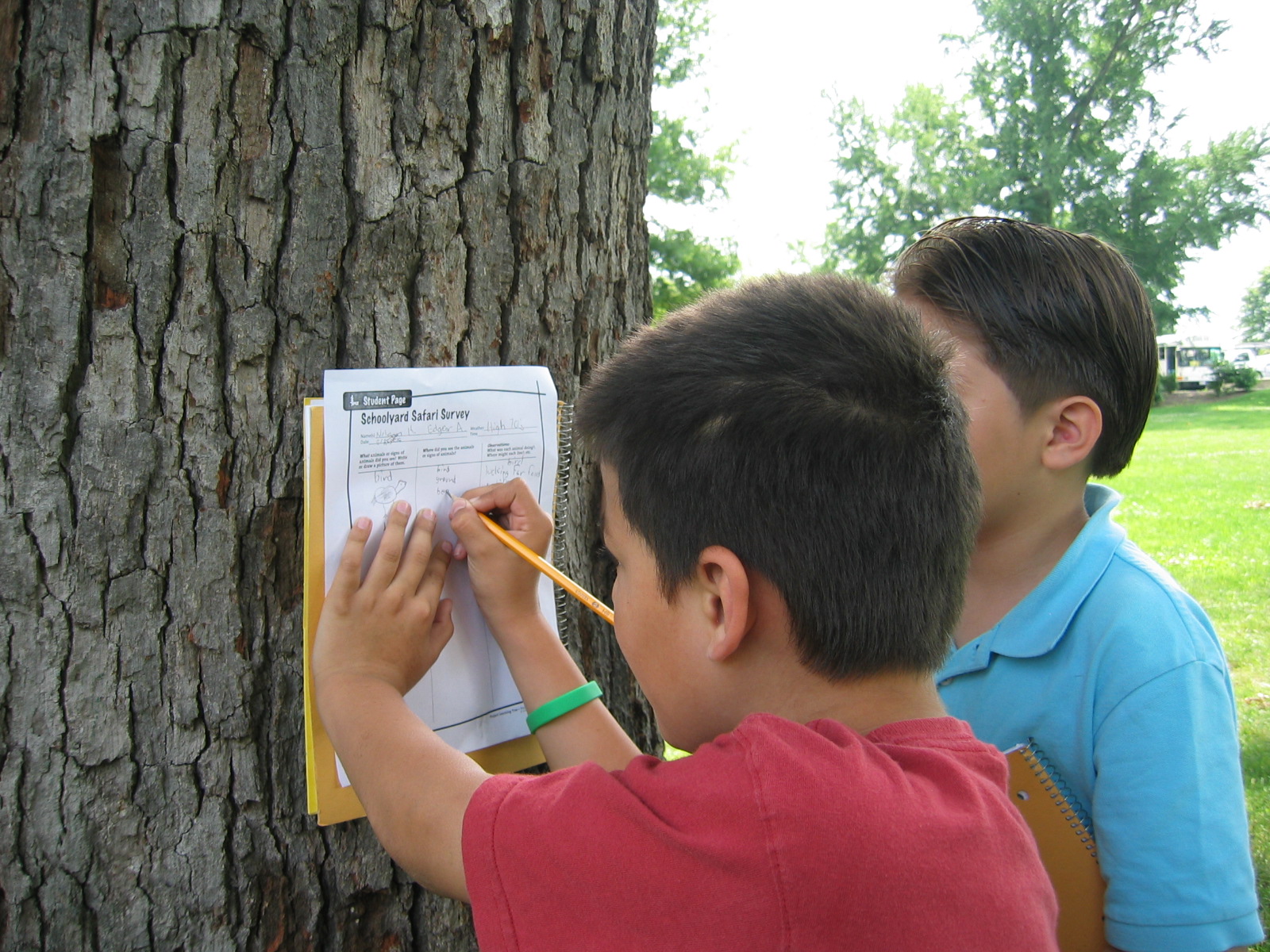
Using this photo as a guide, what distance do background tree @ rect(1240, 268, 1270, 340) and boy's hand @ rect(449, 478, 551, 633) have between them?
251 feet

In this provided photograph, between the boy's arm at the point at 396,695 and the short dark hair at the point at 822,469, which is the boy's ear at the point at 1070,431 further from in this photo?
the boy's arm at the point at 396,695

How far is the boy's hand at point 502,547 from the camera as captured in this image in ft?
4.48

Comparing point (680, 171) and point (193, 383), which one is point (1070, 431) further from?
point (680, 171)

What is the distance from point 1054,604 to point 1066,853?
0.40m

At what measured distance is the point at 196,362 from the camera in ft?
3.91

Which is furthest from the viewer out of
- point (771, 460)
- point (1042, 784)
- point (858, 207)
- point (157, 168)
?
point (858, 207)

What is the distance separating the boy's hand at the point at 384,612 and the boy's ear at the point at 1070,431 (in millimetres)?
1159

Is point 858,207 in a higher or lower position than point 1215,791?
higher

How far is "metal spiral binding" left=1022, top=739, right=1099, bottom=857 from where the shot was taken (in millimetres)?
1381

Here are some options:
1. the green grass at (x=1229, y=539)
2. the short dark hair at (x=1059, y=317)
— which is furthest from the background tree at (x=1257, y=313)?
the short dark hair at (x=1059, y=317)

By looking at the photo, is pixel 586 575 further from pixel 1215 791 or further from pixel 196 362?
pixel 1215 791

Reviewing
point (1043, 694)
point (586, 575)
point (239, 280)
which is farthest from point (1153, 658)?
point (239, 280)

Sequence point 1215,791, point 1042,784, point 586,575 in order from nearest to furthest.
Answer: point 1215,791
point 1042,784
point 586,575

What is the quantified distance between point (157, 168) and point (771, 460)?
89cm
